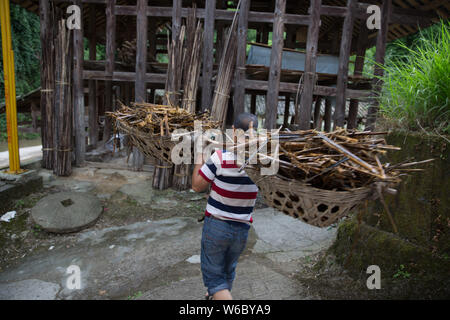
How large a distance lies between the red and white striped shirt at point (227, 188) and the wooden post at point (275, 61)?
3.18 metres

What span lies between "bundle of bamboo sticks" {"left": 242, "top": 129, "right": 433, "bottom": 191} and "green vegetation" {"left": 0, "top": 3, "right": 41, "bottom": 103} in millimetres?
14281

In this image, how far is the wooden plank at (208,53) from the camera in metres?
5.14

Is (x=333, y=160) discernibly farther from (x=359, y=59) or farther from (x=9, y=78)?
(x=359, y=59)

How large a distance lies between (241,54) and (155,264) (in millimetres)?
3625

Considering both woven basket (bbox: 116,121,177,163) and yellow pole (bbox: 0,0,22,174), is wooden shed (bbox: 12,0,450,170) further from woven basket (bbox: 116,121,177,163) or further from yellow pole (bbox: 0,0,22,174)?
woven basket (bbox: 116,121,177,163)

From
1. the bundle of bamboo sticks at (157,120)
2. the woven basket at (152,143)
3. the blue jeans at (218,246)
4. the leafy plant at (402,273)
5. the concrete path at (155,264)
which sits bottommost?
the concrete path at (155,264)

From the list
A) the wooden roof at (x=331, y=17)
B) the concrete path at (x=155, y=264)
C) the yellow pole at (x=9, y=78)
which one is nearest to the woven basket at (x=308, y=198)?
the concrete path at (x=155, y=264)

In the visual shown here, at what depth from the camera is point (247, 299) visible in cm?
270

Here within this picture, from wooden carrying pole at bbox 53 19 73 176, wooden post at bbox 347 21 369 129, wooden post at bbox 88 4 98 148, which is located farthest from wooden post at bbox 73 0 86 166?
wooden post at bbox 347 21 369 129

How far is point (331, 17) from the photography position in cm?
790

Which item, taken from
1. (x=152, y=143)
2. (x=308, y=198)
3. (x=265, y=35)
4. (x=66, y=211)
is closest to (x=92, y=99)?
(x=66, y=211)

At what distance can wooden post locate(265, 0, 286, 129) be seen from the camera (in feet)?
16.0

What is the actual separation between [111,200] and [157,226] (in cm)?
119

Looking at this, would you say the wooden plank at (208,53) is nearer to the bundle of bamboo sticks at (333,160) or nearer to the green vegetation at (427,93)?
the green vegetation at (427,93)
